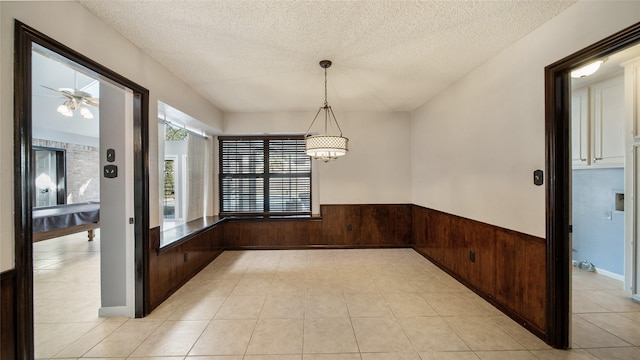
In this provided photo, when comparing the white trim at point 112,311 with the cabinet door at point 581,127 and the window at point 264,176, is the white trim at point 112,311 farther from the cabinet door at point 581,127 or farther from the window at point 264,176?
the cabinet door at point 581,127

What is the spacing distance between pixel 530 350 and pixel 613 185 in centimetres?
284

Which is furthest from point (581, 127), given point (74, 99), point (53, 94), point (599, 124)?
point (53, 94)

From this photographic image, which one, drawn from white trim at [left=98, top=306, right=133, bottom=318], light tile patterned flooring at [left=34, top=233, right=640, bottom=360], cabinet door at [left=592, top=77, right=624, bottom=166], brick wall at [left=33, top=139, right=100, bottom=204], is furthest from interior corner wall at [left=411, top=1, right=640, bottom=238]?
brick wall at [left=33, top=139, right=100, bottom=204]

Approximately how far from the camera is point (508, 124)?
2.31 metres

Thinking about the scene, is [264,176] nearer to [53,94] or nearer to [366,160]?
[366,160]

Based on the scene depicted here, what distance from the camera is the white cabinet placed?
9.30 feet

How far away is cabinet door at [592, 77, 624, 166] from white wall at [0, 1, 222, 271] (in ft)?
17.1

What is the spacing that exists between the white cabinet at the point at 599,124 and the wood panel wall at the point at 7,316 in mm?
5095

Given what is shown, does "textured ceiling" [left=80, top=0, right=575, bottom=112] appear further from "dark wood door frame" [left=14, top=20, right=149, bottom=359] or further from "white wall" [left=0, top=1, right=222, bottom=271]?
"dark wood door frame" [left=14, top=20, right=149, bottom=359]

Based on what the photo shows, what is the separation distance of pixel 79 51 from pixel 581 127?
536 cm

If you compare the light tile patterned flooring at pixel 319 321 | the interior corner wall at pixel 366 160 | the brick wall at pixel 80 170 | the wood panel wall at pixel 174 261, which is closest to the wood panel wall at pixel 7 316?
the light tile patterned flooring at pixel 319 321

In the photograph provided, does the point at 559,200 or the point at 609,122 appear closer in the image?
the point at 559,200

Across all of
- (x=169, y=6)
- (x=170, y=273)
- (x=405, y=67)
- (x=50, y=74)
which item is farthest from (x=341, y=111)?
(x=50, y=74)

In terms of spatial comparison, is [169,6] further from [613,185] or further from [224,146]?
[613,185]
